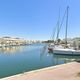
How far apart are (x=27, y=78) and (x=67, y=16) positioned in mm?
36831

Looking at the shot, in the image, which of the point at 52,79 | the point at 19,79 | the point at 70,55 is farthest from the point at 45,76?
the point at 70,55

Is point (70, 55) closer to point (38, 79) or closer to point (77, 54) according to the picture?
point (77, 54)

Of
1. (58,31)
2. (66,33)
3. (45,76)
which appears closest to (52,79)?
(45,76)

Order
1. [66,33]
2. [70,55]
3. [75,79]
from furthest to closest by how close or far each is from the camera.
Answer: [66,33], [70,55], [75,79]

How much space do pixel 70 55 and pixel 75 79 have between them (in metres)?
31.9

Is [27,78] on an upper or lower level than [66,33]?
lower

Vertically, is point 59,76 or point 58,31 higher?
point 58,31

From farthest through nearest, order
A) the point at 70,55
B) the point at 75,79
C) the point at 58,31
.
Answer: the point at 58,31
the point at 70,55
the point at 75,79

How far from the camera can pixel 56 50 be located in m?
43.6

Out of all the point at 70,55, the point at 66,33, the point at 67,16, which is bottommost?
the point at 70,55

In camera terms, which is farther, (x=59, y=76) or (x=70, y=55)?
(x=70, y=55)

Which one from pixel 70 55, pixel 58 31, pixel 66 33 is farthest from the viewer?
pixel 58 31

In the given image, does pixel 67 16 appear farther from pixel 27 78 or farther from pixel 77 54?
pixel 27 78

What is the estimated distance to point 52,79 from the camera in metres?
10.8
